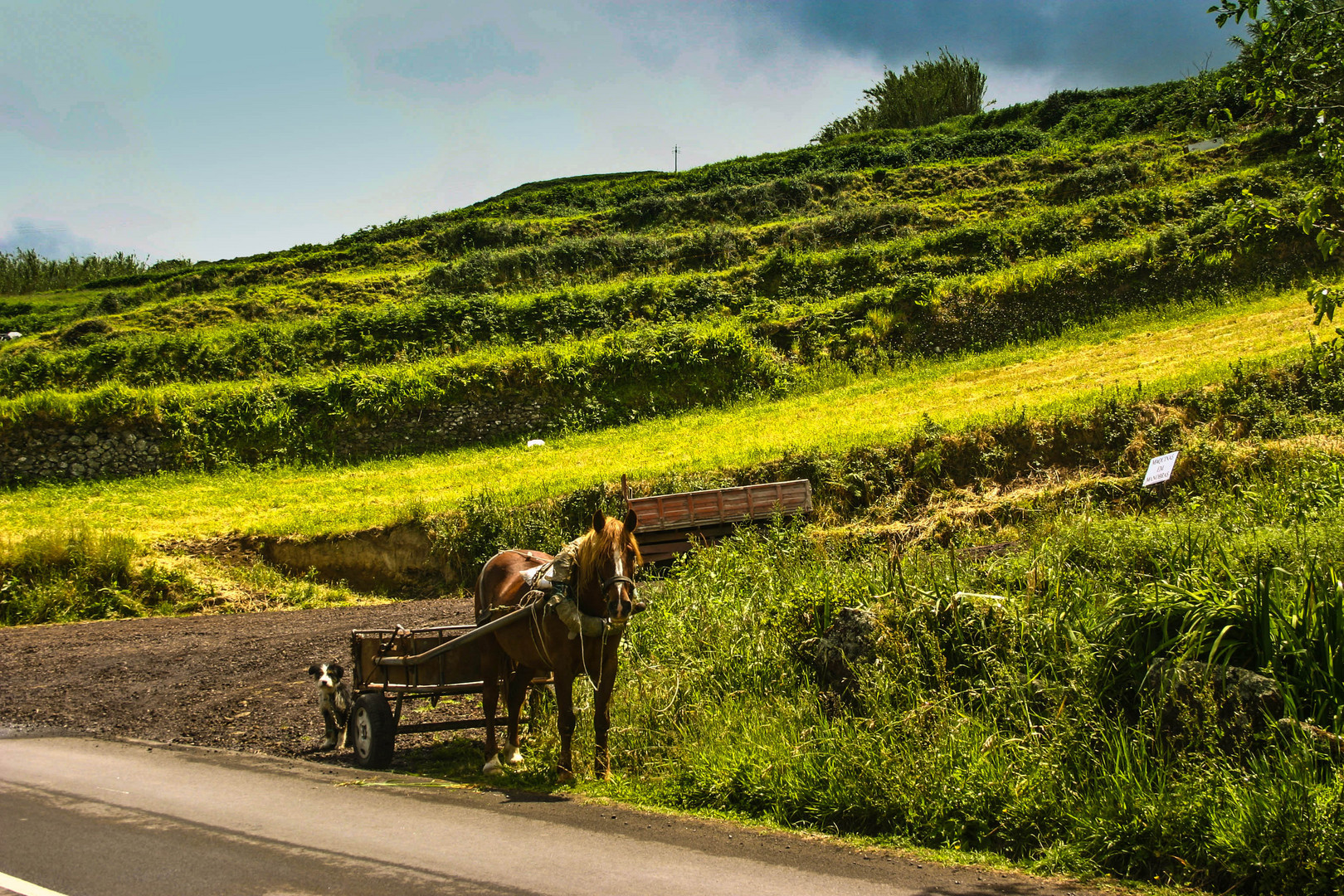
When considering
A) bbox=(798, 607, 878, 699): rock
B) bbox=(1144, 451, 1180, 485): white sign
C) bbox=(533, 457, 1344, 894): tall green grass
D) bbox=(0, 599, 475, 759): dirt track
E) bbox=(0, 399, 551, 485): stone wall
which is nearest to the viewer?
bbox=(533, 457, 1344, 894): tall green grass

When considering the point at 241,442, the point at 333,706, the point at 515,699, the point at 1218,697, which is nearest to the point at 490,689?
the point at 515,699

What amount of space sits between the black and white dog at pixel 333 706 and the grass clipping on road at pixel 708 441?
10865 mm

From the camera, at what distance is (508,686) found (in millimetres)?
7902

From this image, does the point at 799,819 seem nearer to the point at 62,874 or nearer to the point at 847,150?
the point at 62,874

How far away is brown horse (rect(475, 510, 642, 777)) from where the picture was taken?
6.32m

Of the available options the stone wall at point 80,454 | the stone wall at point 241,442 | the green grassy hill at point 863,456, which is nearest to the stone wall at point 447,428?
the stone wall at point 241,442

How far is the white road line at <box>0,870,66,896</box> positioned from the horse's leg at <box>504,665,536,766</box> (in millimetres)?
3585

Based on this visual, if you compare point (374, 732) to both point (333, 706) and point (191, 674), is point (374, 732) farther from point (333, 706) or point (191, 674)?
point (191, 674)

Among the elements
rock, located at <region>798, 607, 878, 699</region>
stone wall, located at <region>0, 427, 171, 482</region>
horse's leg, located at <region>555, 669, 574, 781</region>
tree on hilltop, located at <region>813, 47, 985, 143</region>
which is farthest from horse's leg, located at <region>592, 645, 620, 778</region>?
tree on hilltop, located at <region>813, 47, 985, 143</region>

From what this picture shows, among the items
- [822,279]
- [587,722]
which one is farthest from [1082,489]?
[822,279]

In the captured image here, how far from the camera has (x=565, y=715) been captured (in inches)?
272

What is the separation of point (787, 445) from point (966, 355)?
10439 mm

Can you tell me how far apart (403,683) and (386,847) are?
9.09 feet

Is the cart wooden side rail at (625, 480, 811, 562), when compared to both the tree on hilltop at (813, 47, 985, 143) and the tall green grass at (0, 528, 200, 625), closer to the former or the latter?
the tall green grass at (0, 528, 200, 625)
